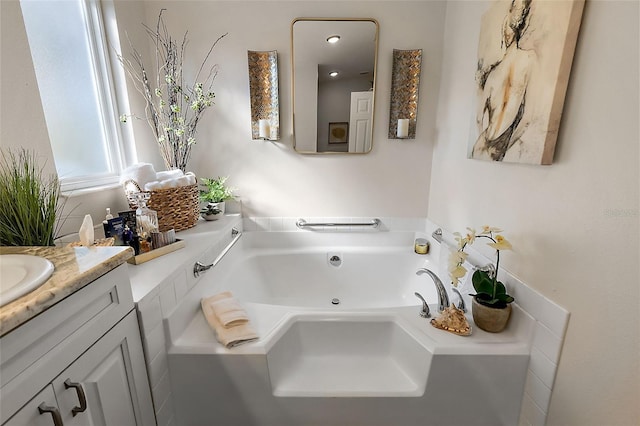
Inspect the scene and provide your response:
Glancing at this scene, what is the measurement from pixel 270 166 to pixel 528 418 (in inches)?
75.8

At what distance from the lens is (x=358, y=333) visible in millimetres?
1316

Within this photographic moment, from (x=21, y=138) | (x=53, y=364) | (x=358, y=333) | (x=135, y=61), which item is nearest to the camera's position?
(x=53, y=364)

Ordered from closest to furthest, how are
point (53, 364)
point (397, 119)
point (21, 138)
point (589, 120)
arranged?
point (53, 364) < point (589, 120) < point (21, 138) < point (397, 119)

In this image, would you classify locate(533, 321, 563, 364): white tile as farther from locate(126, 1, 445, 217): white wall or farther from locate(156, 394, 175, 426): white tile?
locate(156, 394, 175, 426): white tile

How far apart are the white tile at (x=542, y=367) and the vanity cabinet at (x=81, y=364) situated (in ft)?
4.78

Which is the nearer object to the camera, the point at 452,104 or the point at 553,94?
the point at 553,94

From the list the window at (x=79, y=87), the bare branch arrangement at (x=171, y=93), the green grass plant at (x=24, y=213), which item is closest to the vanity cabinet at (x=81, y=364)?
the green grass plant at (x=24, y=213)

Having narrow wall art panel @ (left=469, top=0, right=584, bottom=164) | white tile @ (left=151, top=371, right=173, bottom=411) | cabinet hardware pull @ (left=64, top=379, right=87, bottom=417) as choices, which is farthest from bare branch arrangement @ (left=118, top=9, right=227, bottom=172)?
narrow wall art panel @ (left=469, top=0, right=584, bottom=164)

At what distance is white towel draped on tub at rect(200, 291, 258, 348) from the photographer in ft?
3.76

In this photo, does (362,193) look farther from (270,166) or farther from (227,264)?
(227,264)

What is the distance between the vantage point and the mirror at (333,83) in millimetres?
1869

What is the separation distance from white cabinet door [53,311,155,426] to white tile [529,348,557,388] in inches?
57.4

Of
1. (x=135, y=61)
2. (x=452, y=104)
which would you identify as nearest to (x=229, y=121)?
(x=135, y=61)

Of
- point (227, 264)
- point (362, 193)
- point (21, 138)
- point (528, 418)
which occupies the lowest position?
point (528, 418)
